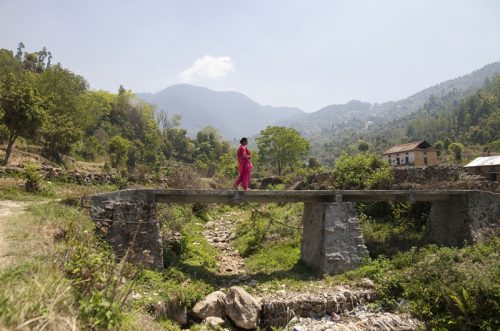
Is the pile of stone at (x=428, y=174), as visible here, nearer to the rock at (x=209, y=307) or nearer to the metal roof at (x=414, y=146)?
the rock at (x=209, y=307)

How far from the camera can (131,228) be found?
948cm

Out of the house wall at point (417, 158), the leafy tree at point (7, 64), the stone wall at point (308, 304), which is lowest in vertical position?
the stone wall at point (308, 304)

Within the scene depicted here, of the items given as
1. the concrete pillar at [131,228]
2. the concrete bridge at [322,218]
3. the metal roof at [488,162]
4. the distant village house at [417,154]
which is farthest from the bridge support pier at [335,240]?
the distant village house at [417,154]

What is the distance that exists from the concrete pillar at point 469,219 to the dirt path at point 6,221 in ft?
42.1

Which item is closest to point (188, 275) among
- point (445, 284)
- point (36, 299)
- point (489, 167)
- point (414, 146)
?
point (36, 299)

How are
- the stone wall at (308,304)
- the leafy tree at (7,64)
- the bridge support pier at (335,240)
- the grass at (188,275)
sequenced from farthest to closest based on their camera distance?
the leafy tree at (7,64), the bridge support pier at (335,240), the stone wall at (308,304), the grass at (188,275)

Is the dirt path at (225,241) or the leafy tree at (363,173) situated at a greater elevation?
the leafy tree at (363,173)

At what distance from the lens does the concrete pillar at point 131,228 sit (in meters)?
9.19

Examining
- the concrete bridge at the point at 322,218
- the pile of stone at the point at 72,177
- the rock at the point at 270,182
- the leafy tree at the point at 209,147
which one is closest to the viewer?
the concrete bridge at the point at 322,218

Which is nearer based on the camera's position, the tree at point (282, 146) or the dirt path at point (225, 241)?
the dirt path at point (225, 241)

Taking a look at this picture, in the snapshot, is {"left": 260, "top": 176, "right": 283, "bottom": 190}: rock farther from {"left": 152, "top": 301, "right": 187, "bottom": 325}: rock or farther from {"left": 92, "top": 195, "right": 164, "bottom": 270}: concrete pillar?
{"left": 152, "top": 301, "right": 187, "bottom": 325}: rock

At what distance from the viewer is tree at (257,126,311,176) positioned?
48.5 metres

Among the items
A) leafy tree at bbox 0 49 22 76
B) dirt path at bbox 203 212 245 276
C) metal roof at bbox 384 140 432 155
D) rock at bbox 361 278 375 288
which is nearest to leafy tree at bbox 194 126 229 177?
leafy tree at bbox 0 49 22 76

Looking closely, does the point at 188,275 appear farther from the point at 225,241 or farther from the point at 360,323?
the point at 225,241
